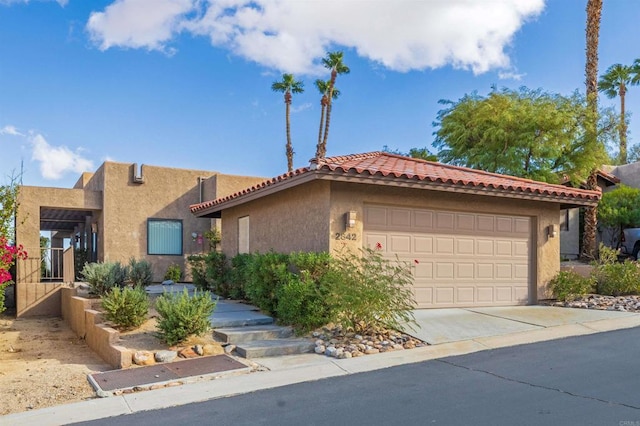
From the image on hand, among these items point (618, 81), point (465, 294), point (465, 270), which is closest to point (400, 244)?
point (465, 270)

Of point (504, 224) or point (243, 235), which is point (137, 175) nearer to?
point (243, 235)

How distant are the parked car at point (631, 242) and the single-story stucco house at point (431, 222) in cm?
1056

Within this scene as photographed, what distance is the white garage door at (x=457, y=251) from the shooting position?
10.8 metres

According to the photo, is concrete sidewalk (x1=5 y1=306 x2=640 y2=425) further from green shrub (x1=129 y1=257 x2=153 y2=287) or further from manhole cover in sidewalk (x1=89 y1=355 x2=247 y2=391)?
green shrub (x1=129 y1=257 x2=153 y2=287)

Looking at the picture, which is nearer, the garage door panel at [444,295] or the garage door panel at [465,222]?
the garage door panel at [444,295]

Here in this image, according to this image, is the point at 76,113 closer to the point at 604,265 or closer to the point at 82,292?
the point at 82,292

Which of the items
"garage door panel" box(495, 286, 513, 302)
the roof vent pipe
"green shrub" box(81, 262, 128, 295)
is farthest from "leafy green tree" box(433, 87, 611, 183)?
"green shrub" box(81, 262, 128, 295)

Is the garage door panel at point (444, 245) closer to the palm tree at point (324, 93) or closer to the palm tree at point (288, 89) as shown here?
the palm tree at point (288, 89)

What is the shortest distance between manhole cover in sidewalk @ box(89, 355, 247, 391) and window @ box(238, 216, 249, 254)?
269 inches

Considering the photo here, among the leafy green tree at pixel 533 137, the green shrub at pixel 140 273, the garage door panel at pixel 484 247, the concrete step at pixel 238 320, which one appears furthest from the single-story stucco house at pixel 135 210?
→ the garage door panel at pixel 484 247

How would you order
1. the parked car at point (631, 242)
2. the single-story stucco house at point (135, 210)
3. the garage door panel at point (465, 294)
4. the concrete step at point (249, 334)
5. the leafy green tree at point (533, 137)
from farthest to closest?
the parked car at point (631, 242) < the leafy green tree at point (533, 137) < the single-story stucco house at point (135, 210) < the garage door panel at point (465, 294) < the concrete step at point (249, 334)

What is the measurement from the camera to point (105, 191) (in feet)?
59.4

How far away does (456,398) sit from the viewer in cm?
560

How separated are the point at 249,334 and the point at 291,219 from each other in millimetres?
3400
